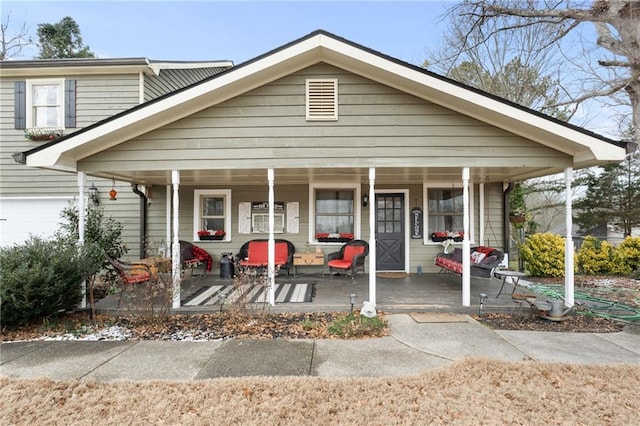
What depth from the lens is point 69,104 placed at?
324 inches

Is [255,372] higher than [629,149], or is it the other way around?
[629,149]

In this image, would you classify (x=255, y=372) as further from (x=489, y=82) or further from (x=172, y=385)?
(x=489, y=82)

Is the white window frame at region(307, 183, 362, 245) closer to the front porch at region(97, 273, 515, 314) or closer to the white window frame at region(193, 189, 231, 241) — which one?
the front porch at region(97, 273, 515, 314)

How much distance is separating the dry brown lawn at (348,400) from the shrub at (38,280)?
179 cm

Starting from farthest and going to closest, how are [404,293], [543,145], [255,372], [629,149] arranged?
[404,293], [543,145], [629,149], [255,372]

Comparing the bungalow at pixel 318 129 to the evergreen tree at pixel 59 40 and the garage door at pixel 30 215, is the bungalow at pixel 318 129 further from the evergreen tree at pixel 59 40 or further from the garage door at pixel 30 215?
the evergreen tree at pixel 59 40

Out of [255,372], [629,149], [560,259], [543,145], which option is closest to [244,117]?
[255,372]

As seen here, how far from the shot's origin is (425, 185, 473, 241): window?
8391mm

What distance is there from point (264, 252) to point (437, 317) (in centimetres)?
448

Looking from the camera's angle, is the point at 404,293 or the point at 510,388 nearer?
the point at 510,388

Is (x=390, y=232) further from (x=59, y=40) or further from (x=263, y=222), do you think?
(x=59, y=40)

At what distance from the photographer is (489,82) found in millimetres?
13594

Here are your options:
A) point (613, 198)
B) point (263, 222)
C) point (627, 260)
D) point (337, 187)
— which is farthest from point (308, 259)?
point (613, 198)

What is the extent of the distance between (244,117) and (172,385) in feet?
13.4
